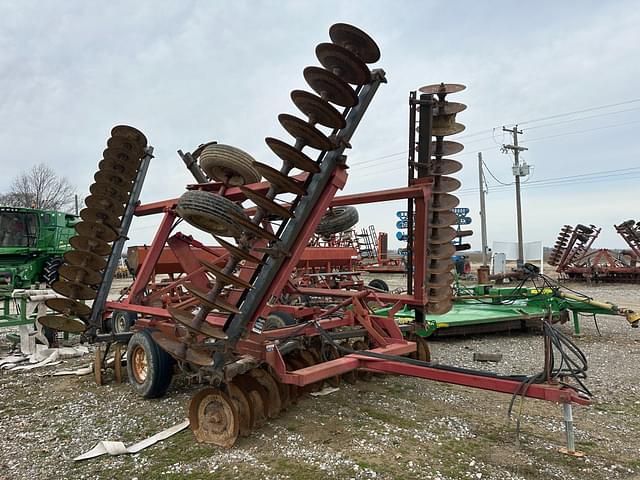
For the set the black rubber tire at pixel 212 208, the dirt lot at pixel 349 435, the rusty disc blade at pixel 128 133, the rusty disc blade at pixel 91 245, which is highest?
the rusty disc blade at pixel 128 133

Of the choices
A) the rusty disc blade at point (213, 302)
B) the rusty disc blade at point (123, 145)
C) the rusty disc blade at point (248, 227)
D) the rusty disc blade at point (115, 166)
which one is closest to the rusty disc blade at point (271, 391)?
the rusty disc blade at point (213, 302)

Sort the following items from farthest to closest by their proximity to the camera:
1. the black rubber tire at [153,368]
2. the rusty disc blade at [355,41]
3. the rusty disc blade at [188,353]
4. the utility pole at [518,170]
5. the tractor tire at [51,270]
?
the utility pole at [518,170], the tractor tire at [51,270], the black rubber tire at [153,368], the rusty disc blade at [188,353], the rusty disc blade at [355,41]

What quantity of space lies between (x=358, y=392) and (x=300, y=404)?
0.71 metres

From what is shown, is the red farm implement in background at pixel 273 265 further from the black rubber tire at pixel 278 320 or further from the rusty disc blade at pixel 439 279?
the black rubber tire at pixel 278 320

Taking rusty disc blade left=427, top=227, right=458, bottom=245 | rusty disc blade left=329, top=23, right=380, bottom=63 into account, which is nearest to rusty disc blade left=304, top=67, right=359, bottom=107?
rusty disc blade left=329, top=23, right=380, bottom=63

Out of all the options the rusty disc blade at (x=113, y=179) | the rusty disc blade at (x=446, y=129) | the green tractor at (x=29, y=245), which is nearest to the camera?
the rusty disc blade at (x=446, y=129)

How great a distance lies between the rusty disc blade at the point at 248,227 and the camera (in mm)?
3238

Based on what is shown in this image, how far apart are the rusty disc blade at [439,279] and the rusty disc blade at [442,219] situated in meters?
0.53

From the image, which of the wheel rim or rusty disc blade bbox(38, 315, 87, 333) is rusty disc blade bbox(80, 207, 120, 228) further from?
the wheel rim

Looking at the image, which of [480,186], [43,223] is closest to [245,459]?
[43,223]

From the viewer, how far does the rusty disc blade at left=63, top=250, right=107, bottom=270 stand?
5.50 metres

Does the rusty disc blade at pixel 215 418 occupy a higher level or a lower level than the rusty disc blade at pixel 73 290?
lower

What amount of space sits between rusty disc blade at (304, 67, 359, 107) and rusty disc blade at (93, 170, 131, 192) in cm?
332

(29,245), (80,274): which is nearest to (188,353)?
(80,274)
